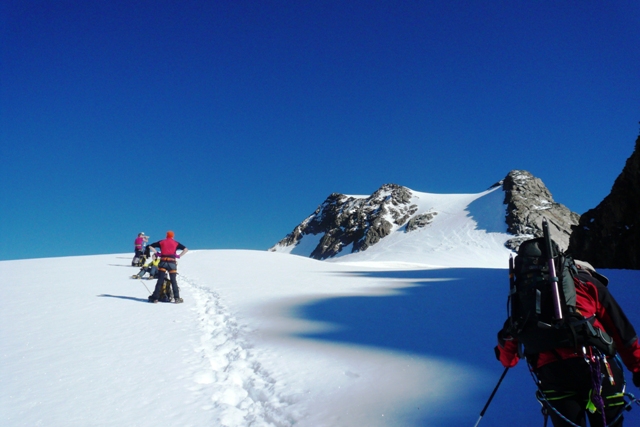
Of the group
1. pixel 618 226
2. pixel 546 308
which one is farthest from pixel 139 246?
pixel 618 226

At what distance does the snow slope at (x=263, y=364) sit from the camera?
3.95 metres

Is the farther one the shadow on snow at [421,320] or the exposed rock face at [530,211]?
the exposed rock face at [530,211]

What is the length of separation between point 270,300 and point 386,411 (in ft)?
26.5

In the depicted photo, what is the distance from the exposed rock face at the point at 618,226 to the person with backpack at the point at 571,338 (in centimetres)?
2930

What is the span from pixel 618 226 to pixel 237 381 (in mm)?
32266

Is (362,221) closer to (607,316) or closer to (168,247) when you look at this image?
(168,247)

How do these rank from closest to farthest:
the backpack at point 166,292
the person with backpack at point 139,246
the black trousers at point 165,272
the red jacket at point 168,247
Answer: the black trousers at point 165,272 → the red jacket at point 168,247 → the backpack at point 166,292 → the person with backpack at point 139,246

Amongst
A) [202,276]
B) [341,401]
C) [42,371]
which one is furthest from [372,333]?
[202,276]

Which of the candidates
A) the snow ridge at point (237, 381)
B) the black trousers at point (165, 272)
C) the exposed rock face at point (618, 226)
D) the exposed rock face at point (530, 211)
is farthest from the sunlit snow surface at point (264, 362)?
the exposed rock face at point (530, 211)

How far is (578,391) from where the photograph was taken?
2527 millimetres

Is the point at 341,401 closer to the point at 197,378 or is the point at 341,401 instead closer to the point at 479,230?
the point at 197,378

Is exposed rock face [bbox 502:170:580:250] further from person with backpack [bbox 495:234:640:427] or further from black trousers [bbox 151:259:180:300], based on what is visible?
person with backpack [bbox 495:234:640:427]

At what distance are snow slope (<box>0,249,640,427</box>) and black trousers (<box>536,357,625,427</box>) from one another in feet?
3.84

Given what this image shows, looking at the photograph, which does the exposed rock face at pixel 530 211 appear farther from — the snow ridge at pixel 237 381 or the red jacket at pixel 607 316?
the red jacket at pixel 607 316
